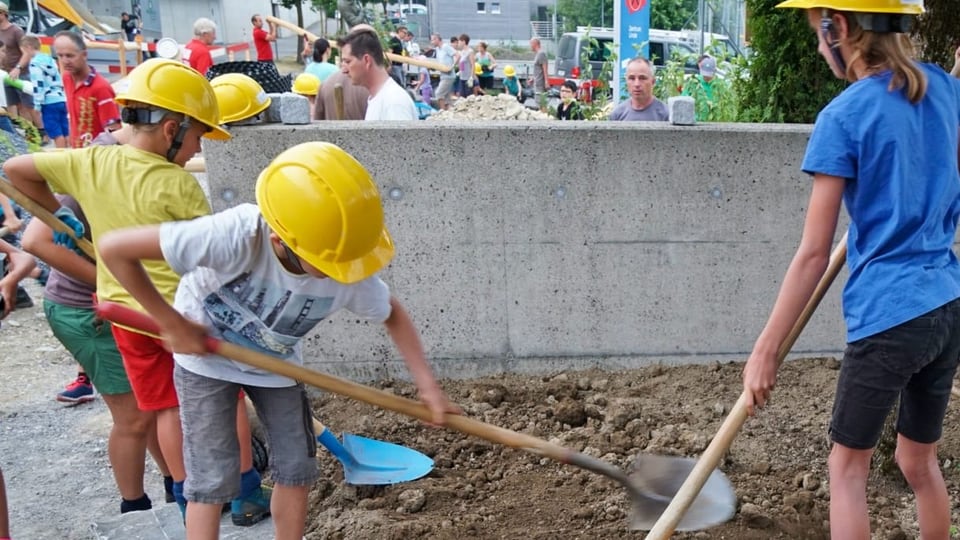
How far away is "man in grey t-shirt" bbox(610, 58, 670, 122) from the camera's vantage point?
21.5 ft

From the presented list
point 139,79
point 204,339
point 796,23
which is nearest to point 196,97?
point 139,79

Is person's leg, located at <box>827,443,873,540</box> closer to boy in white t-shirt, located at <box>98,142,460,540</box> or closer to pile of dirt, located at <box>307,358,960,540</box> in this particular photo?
pile of dirt, located at <box>307,358,960,540</box>

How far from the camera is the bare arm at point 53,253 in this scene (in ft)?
10.3

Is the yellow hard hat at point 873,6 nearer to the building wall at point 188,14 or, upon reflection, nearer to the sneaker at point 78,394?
the sneaker at point 78,394

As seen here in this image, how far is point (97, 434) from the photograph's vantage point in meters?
4.70

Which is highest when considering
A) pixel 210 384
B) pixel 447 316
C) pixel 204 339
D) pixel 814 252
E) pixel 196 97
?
pixel 196 97

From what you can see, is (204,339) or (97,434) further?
(97,434)

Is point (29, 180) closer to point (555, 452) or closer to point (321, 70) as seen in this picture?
point (555, 452)

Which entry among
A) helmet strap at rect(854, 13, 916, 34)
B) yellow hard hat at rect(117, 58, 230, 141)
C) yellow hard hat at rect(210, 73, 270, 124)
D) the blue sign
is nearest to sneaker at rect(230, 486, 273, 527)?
yellow hard hat at rect(117, 58, 230, 141)

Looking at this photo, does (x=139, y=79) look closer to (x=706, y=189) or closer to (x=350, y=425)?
(x=350, y=425)

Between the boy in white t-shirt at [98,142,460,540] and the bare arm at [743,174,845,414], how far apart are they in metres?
0.88

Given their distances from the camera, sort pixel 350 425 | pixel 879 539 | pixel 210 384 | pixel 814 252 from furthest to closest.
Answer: pixel 350 425 → pixel 879 539 → pixel 210 384 → pixel 814 252

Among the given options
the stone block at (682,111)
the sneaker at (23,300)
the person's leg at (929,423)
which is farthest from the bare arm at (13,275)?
the sneaker at (23,300)

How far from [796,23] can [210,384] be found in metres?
3.78
